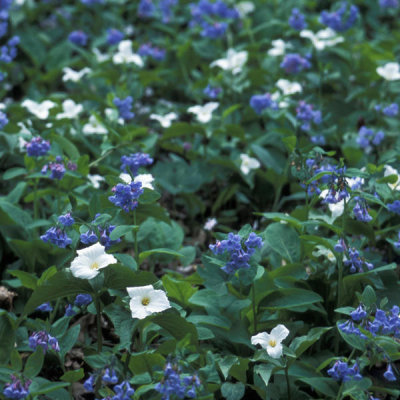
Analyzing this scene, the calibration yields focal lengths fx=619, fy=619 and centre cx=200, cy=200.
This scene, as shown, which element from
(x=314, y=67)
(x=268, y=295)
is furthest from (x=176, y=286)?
(x=314, y=67)

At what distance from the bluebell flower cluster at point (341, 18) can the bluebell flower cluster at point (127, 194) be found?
96.3 inches

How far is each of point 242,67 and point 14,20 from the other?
202 centimetres

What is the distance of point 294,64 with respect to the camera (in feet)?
12.7

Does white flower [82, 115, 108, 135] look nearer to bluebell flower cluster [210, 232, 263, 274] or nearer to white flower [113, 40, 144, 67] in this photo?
white flower [113, 40, 144, 67]

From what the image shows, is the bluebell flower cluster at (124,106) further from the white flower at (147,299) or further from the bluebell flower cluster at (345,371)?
the bluebell flower cluster at (345,371)

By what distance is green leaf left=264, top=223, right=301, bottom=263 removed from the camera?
2607 millimetres

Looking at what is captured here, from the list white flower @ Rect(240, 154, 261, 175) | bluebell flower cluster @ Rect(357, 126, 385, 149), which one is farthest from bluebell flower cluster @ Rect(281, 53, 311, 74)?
white flower @ Rect(240, 154, 261, 175)

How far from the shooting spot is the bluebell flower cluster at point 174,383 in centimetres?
176

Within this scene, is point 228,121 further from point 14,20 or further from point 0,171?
point 14,20

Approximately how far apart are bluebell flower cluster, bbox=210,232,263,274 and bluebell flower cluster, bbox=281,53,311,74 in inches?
79.3

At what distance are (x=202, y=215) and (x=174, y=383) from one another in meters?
1.83

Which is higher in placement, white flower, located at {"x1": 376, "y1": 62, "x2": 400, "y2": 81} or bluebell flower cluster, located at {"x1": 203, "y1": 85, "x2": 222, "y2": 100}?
bluebell flower cluster, located at {"x1": 203, "y1": 85, "x2": 222, "y2": 100}

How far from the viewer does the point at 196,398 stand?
1873 mm

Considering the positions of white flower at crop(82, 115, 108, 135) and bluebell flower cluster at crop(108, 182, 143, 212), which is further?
white flower at crop(82, 115, 108, 135)
